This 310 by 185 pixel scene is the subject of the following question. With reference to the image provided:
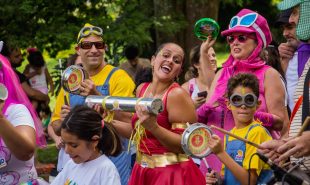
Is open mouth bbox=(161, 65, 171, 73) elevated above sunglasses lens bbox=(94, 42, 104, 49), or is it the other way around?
sunglasses lens bbox=(94, 42, 104, 49)

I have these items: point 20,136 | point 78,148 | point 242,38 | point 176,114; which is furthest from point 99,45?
point 20,136

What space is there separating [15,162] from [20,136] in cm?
40

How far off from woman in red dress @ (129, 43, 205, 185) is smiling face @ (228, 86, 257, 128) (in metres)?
0.30

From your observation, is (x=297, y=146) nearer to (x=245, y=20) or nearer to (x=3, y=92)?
(x=3, y=92)

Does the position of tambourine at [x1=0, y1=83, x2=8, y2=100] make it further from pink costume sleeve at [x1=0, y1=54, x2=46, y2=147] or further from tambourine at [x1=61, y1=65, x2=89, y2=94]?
tambourine at [x1=61, y1=65, x2=89, y2=94]

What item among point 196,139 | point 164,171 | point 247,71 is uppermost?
point 247,71

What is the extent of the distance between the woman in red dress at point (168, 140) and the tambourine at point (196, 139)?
433mm

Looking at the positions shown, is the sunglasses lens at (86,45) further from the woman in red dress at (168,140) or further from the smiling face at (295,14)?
the smiling face at (295,14)

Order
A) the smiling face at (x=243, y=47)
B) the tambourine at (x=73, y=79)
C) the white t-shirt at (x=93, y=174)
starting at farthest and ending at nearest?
the smiling face at (x=243, y=47) → the tambourine at (x=73, y=79) → the white t-shirt at (x=93, y=174)

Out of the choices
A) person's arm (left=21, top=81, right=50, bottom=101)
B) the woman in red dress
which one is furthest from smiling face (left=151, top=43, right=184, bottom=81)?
person's arm (left=21, top=81, right=50, bottom=101)

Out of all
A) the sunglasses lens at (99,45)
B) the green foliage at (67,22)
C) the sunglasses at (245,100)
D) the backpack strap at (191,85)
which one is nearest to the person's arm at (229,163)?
the sunglasses at (245,100)

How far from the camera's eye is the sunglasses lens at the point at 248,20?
5.69 metres

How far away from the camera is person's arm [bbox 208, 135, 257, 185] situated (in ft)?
15.1

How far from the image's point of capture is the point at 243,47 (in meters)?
5.64
